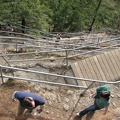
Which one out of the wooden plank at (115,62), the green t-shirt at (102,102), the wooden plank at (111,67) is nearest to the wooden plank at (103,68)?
the wooden plank at (111,67)

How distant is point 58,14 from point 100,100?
17942 mm

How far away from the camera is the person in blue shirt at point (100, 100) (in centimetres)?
607

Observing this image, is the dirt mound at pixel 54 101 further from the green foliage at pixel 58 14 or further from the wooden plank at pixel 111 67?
the green foliage at pixel 58 14

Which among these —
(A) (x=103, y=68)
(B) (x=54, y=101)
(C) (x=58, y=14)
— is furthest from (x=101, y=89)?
(C) (x=58, y=14)

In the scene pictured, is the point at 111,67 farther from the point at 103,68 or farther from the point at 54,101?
the point at 54,101

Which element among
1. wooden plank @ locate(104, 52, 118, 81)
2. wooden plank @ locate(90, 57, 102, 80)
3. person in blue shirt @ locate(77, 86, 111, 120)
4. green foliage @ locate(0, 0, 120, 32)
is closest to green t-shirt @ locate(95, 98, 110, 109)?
person in blue shirt @ locate(77, 86, 111, 120)

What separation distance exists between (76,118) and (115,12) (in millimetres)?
24190

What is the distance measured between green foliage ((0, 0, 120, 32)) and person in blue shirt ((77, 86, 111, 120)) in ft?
35.8

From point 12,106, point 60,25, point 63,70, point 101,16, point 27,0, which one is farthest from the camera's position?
point 101,16

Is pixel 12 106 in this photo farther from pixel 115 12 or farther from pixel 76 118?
pixel 115 12

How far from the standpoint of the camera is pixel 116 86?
7.95m

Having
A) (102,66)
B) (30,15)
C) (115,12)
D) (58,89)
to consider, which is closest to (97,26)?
(115,12)

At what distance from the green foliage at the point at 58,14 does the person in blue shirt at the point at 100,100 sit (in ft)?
35.8

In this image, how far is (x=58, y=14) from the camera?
23.4 metres
